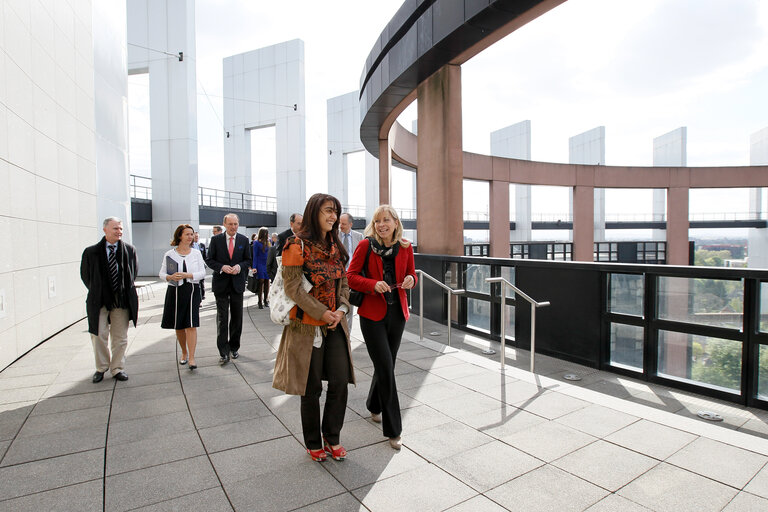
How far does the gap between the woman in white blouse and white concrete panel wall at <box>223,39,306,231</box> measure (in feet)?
66.4

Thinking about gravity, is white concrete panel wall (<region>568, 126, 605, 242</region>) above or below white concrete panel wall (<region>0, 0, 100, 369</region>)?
above

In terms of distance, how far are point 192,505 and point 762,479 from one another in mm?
3300

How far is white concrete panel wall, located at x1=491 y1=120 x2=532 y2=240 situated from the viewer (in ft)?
114

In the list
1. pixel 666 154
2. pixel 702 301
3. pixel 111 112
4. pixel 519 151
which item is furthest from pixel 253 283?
pixel 666 154

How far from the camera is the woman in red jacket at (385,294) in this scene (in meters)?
3.03

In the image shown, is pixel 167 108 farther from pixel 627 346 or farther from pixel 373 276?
pixel 627 346

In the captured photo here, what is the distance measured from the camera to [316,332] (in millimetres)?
2736

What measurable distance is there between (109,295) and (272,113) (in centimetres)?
2410

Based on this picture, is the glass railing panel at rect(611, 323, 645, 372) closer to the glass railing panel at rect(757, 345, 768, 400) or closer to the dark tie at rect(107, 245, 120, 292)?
the glass railing panel at rect(757, 345, 768, 400)

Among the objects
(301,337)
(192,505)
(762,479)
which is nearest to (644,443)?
(762,479)

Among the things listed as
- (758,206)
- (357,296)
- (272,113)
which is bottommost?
(357,296)

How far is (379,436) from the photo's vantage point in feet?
10.6

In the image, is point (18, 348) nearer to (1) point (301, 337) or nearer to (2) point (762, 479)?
(1) point (301, 337)

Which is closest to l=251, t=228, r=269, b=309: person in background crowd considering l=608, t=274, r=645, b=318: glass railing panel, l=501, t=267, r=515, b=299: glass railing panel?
l=501, t=267, r=515, b=299: glass railing panel
